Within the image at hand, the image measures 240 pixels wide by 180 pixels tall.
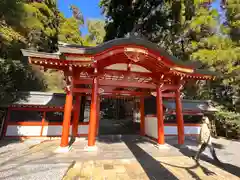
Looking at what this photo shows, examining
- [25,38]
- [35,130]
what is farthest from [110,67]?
[25,38]

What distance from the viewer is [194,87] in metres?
13.2

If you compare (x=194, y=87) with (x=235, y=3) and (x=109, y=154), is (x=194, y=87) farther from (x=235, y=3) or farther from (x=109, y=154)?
(x=109, y=154)

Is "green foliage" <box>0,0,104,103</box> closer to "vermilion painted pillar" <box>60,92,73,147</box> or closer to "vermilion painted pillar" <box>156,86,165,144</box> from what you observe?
"vermilion painted pillar" <box>60,92,73,147</box>

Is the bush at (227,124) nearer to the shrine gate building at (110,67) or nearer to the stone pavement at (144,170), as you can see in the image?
the shrine gate building at (110,67)

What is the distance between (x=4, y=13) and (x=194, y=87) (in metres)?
14.0

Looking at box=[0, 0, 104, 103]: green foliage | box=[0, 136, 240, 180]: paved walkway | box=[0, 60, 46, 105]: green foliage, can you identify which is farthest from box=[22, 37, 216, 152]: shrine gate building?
box=[0, 60, 46, 105]: green foliage

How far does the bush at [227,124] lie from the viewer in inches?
358

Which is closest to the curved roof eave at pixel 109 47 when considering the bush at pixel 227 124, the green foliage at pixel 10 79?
the green foliage at pixel 10 79

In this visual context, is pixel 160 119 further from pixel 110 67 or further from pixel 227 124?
pixel 227 124

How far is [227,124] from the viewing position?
9383 mm

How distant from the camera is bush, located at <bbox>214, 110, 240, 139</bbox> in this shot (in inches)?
358

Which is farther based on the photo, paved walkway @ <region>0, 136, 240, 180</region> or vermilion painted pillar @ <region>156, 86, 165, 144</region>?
vermilion painted pillar @ <region>156, 86, 165, 144</region>

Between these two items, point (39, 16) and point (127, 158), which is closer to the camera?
point (127, 158)

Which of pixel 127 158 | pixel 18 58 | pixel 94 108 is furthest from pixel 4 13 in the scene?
pixel 127 158
